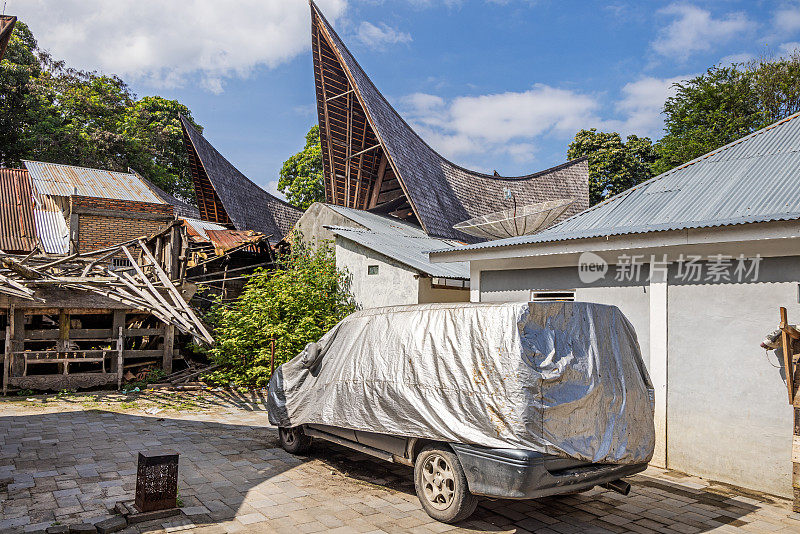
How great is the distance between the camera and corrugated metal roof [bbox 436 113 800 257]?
669 cm

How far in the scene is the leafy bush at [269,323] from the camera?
11805 mm

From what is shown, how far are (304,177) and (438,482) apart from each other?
117 ft

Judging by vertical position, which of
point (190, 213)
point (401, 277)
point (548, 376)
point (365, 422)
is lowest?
point (365, 422)

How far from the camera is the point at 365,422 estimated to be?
571 cm

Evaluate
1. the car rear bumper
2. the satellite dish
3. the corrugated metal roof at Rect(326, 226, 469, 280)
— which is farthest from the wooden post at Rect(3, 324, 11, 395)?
Result: the car rear bumper

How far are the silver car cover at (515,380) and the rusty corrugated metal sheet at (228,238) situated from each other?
533 inches

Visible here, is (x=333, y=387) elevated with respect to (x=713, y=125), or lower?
lower

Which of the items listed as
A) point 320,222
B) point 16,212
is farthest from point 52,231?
point 320,222

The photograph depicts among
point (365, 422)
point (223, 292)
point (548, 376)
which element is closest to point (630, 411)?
point (548, 376)

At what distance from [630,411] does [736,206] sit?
3871 mm

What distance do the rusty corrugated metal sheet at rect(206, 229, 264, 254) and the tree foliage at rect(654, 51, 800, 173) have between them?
69.2 feet

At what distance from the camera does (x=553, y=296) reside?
830cm

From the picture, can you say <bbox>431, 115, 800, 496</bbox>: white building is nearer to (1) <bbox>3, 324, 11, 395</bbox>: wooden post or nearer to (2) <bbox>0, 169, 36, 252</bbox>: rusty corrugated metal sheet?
(1) <bbox>3, 324, 11, 395</bbox>: wooden post

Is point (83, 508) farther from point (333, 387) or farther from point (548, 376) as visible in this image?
point (548, 376)
